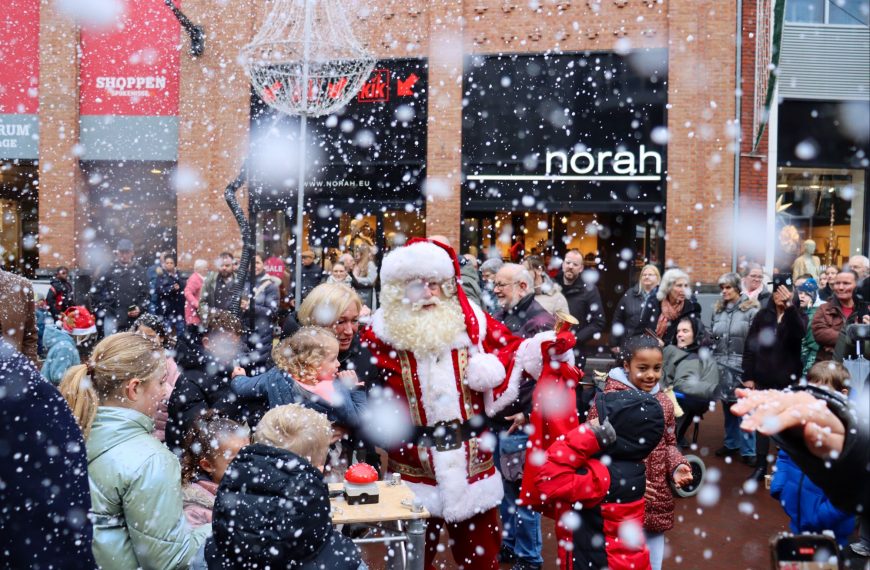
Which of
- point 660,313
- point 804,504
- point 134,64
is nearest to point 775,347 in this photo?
point 660,313

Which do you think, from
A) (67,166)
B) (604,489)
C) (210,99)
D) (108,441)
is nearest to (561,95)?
(210,99)

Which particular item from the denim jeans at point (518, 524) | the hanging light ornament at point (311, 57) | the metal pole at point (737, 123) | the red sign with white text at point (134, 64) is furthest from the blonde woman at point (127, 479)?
the red sign with white text at point (134, 64)

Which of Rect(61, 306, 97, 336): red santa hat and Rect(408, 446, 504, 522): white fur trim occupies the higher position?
Rect(61, 306, 97, 336): red santa hat

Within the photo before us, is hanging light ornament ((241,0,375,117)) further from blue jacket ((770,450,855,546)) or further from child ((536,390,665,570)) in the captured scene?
child ((536,390,665,570))

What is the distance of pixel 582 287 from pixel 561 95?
302 inches

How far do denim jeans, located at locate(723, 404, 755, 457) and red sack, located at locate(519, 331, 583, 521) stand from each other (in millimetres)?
4665

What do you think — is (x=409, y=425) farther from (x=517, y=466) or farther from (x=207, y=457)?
(x=517, y=466)

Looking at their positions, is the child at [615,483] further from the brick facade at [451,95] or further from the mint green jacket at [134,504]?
the brick facade at [451,95]

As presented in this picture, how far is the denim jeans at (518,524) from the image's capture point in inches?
194

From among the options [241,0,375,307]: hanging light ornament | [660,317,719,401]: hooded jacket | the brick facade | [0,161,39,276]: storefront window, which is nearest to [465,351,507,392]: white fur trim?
[660,317,719,401]: hooded jacket

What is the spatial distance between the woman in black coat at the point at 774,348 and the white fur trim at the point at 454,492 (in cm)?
394

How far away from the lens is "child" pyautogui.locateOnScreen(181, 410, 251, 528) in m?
3.16

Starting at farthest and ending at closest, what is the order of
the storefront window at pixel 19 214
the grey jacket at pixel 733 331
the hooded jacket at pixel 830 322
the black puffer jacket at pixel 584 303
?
the storefront window at pixel 19 214 → the grey jacket at pixel 733 331 → the black puffer jacket at pixel 584 303 → the hooded jacket at pixel 830 322

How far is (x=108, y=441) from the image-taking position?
8.71 feet
